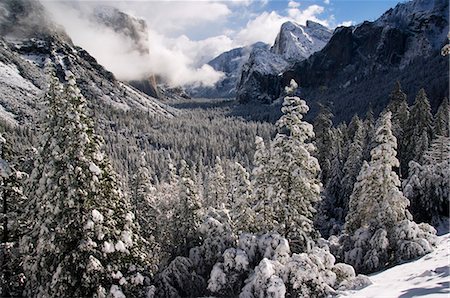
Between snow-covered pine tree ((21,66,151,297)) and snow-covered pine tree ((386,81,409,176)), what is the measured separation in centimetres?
3300

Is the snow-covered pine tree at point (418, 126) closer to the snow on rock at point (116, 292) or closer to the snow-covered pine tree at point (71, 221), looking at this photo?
the snow-covered pine tree at point (71, 221)

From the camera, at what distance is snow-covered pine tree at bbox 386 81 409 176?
1654 inches

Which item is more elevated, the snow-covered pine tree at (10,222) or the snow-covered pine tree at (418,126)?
the snow-covered pine tree at (418,126)

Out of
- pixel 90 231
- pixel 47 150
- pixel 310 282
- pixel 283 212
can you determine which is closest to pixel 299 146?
pixel 283 212

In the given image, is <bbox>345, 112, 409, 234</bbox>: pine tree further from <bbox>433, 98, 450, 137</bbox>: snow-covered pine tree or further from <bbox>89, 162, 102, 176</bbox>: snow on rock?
<bbox>433, 98, 450, 137</bbox>: snow-covered pine tree

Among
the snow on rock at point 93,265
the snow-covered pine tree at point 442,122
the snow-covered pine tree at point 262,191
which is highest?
the snow-covered pine tree at point 442,122

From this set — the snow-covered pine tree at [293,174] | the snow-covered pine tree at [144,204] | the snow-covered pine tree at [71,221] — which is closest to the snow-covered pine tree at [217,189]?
the snow-covered pine tree at [144,204]

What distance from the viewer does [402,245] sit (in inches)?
A: 740

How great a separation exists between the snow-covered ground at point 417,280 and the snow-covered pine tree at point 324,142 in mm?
31171

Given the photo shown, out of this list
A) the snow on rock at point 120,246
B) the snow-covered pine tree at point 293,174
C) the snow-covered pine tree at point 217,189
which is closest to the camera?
the snow on rock at point 120,246

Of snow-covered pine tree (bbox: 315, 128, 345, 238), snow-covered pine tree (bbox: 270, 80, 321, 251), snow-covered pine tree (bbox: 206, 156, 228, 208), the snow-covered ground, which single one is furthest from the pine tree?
snow-covered pine tree (bbox: 206, 156, 228, 208)

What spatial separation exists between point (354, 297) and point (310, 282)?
178 centimetres

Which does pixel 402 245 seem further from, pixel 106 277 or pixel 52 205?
pixel 52 205

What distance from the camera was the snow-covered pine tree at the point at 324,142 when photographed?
49197 mm
